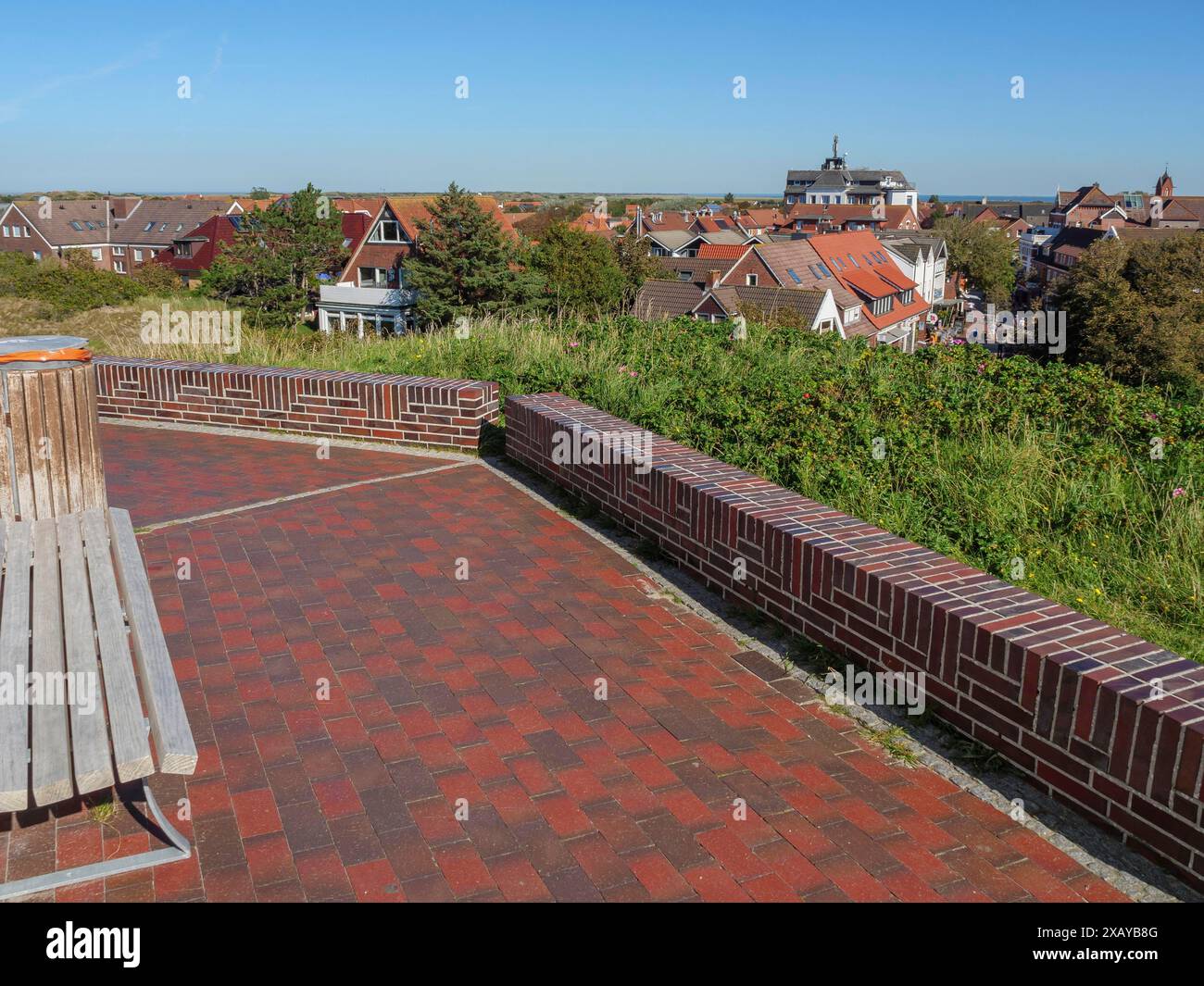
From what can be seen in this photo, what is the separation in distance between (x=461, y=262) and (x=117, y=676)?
31.2 meters

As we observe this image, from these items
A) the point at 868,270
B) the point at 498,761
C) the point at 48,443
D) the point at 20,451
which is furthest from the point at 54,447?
the point at 868,270

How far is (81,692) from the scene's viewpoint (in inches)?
111

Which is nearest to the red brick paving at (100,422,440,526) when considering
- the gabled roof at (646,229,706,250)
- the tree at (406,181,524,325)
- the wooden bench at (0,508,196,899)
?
the wooden bench at (0,508,196,899)

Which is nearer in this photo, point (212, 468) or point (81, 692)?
point (81, 692)

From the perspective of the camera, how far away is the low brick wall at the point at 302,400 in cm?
795

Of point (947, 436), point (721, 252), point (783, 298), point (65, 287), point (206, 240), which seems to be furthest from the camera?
point (206, 240)

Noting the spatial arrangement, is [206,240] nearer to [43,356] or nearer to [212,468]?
[212,468]

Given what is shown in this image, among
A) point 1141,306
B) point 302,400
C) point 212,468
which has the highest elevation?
point 1141,306

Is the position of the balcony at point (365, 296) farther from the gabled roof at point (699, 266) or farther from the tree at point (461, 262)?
the gabled roof at point (699, 266)

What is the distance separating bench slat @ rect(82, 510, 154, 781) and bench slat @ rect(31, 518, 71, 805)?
12cm

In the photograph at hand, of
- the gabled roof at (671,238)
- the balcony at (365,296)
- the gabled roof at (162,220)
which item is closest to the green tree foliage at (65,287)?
the balcony at (365,296)

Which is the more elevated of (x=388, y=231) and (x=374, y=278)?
(x=388, y=231)
